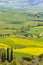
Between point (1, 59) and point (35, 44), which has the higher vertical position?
point (1, 59)

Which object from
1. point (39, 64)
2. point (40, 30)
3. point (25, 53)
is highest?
point (39, 64)

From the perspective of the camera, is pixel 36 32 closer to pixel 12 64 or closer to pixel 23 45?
pixel 23 45

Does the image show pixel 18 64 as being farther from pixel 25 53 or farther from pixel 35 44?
pixel 35 44

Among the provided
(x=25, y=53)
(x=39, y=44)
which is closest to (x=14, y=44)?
(x=39, y=44)

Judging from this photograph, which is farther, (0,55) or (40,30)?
(40,30)

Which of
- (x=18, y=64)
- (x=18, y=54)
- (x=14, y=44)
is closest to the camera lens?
(x=18, y=64)

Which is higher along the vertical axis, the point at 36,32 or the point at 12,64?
the point at 12,64

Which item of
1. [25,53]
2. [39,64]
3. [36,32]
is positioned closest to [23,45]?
[25,53]

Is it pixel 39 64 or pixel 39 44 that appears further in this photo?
pixel 39 44

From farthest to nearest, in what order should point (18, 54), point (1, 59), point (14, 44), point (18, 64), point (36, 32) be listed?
point (36, 32) → point (14, 44) → point (18, 54) → point (1, 59) → point (18, 64)
